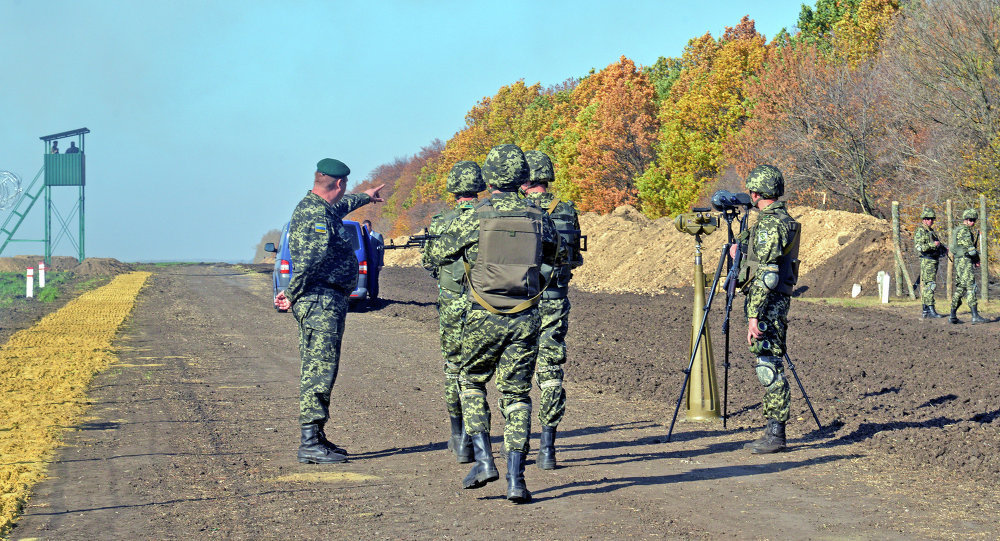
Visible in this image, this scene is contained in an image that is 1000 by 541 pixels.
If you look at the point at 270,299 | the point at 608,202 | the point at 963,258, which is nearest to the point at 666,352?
the point at 963,258

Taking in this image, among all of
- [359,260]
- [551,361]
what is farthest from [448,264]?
[359,260]

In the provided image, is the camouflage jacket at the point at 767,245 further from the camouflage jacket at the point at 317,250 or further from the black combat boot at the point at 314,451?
the black combat boot at the point at 314,451

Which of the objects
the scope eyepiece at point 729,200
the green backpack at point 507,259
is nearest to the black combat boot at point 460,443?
the green backpack at point 507,259

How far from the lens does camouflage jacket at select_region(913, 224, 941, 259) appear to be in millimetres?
18656

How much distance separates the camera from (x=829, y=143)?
36531mm

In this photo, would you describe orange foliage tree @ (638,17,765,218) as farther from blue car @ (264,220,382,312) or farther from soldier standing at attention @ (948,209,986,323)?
blue car @ (264,220,382,312)

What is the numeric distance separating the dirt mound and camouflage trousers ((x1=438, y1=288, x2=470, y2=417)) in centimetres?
4886

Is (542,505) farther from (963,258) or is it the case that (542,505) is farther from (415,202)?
(415,202)

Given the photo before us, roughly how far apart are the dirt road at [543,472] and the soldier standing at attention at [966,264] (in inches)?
184

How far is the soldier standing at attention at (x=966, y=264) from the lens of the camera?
712 inches

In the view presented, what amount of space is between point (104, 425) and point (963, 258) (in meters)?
15.6

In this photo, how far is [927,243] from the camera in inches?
735

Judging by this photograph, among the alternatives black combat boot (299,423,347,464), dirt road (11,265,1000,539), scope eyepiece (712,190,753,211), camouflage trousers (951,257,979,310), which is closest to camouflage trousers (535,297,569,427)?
dirt road (11,265,1000,539)

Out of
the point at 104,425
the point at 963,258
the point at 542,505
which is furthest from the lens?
the point at 963,258
